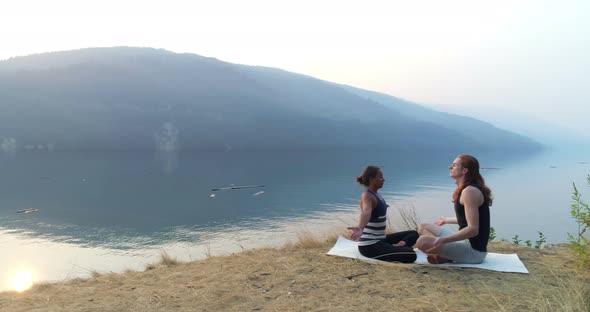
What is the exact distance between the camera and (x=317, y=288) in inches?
225

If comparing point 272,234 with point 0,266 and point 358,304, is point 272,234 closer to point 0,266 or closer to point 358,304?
point 0,266

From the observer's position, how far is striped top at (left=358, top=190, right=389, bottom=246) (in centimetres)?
671

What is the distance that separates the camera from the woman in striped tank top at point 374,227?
21.9 feet

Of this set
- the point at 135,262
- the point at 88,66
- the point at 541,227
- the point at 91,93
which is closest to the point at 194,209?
the point at 135,262

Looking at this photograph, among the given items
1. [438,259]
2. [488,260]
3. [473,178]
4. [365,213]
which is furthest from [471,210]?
[365,213]

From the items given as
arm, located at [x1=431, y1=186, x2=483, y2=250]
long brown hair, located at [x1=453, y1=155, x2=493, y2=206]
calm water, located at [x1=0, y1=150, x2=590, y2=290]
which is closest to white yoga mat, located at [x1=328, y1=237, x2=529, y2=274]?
arm, located at [x1=431, y1=186, x2=483, y2=250]

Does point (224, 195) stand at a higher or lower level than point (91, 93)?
lower

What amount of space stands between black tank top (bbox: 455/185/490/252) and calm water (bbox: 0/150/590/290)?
14.0 ft

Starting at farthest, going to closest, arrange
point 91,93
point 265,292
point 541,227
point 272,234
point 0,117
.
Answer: point 91,93 → point 0,117 → point 541,227 → point 272,234 → point 265,292

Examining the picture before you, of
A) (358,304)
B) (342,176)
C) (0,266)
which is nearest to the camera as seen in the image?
(358,304)

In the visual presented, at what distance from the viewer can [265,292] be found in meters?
5.67

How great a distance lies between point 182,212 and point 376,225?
42.3 metres

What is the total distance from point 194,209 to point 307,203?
46.7 ft

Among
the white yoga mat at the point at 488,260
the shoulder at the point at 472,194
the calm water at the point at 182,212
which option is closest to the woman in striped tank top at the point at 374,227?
the white yoga mat at the point at 488,260
